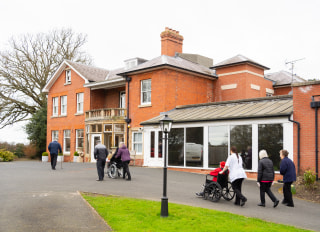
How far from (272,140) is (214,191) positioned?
6.33 metres

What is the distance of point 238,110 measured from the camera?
59.5ft

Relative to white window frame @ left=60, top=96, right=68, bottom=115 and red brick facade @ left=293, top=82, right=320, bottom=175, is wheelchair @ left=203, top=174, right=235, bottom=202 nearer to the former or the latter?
red brick facade @ left=293, top=82, right=320, bottom=175

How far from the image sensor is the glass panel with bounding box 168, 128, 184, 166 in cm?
1950

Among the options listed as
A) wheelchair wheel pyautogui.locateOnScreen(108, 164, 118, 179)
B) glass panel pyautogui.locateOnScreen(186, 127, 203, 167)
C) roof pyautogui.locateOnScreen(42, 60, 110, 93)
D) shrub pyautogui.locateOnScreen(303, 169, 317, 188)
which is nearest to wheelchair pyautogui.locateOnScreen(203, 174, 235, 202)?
shrub pyautogui.locateOnScreen(303, 169, 317, 188)

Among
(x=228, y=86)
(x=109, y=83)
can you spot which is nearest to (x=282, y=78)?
(x=228, y=86)

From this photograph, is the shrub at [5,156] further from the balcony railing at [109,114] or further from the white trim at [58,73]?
the balcony railing at [109,114]

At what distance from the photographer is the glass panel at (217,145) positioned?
17422 mm

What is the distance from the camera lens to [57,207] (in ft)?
29.8

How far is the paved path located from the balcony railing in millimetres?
9893

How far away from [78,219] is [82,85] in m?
23.0

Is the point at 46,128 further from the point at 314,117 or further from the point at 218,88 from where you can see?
the point at 314,117

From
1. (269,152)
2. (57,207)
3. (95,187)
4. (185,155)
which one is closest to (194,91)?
A: (185,155)

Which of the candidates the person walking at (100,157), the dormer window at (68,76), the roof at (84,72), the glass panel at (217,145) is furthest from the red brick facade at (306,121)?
the dormer window at (68,76)

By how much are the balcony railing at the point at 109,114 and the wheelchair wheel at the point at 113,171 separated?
9.83m
